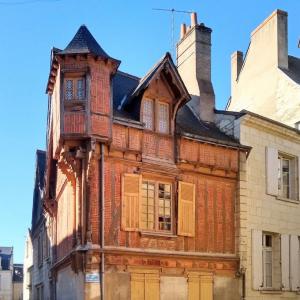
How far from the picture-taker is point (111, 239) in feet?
47.2

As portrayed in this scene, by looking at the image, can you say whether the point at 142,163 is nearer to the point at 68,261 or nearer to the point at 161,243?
the point at 161,243

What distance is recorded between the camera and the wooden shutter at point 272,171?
699 inches

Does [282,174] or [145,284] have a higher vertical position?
[282,174]

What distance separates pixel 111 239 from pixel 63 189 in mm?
3416

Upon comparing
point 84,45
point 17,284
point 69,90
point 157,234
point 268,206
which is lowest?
point 17,284

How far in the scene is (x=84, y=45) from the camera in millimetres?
14898

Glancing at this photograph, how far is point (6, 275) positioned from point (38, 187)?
28755mm

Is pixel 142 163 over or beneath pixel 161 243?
over

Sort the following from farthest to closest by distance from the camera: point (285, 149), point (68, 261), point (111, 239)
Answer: point (285, 149) → point (68, 261) → point (111, 239)

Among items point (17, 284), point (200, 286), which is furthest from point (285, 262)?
point (17, 284)

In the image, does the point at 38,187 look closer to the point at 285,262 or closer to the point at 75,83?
the point at 75,83

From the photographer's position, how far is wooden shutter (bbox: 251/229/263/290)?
54.7ft

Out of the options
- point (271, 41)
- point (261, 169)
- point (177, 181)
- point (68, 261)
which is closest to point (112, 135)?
point (177, 181)

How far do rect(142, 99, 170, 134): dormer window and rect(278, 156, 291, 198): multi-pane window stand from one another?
178 inches
